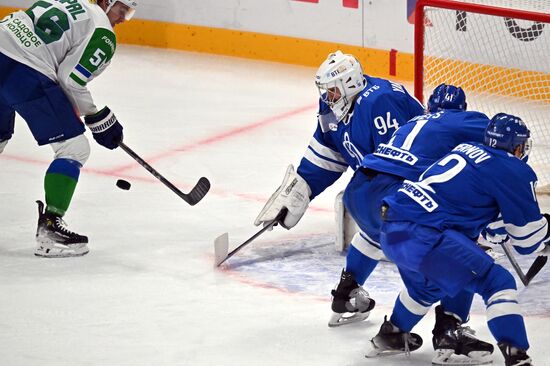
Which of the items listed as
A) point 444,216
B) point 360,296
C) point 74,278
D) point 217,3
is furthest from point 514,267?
point 217,3

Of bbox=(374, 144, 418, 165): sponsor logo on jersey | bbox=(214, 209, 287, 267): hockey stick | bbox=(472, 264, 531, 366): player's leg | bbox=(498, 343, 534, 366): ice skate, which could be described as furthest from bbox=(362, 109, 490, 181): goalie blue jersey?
bbox=(214, 209, 287, 267): hockey stick

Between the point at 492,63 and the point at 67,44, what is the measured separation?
92.6 inches

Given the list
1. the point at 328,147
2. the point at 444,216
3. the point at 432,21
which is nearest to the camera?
the point at 444,216

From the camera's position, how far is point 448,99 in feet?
14.9

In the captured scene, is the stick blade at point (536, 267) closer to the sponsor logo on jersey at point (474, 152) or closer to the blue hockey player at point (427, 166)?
the blue hockey player at point (427, 166)

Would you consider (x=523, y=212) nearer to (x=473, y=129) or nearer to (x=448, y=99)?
(x=473, y=129)

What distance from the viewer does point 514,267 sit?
489cm

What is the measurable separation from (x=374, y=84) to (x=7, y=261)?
157cm

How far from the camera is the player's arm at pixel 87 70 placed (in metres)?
5.12

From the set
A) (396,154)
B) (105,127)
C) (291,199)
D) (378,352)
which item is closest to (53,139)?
(105,127)

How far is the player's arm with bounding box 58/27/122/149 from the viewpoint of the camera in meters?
5.12

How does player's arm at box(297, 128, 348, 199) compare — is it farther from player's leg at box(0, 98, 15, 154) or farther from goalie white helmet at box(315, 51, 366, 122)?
player's leg at box(0, 98, 15, 154)

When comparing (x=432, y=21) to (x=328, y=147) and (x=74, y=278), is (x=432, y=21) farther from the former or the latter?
(x=74, y=278)

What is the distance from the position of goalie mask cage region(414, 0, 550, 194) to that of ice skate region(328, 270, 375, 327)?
1.71 m
